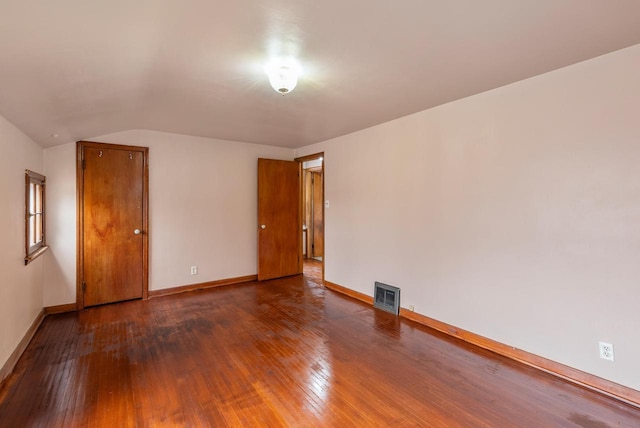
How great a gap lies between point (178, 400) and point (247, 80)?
7.78 ft

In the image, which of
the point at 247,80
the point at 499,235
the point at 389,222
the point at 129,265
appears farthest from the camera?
the point at 129,265

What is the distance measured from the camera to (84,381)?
2242 mm

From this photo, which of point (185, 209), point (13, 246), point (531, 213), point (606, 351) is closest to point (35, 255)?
point (13, 246)

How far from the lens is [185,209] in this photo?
4457 millimetres

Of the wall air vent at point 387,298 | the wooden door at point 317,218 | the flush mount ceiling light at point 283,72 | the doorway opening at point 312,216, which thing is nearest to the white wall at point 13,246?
the flush mount ceiling light at point 283,72

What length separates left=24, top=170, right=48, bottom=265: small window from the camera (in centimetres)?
291

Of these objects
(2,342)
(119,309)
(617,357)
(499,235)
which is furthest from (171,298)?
(617,357)

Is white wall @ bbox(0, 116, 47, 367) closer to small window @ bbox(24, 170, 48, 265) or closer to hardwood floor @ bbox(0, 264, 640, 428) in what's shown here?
small window @ bbox(24, 170, 48, 265)

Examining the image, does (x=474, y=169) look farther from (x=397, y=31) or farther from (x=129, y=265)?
(x=129, y=265)

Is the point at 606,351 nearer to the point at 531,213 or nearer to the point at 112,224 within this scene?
the point at 531,213

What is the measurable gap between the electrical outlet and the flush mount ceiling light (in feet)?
9.41

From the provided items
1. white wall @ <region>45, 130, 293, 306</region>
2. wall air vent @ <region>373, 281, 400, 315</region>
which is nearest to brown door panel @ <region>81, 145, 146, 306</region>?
white wall @ <region>45, 130, 293, 306</region>

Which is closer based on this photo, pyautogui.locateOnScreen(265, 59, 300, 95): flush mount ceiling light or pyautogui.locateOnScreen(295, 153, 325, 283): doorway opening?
pyautogui.locateOnScreen(265, 59, 300, 95): flush mount ceiling light

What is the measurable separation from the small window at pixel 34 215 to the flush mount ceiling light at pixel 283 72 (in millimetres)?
2687
